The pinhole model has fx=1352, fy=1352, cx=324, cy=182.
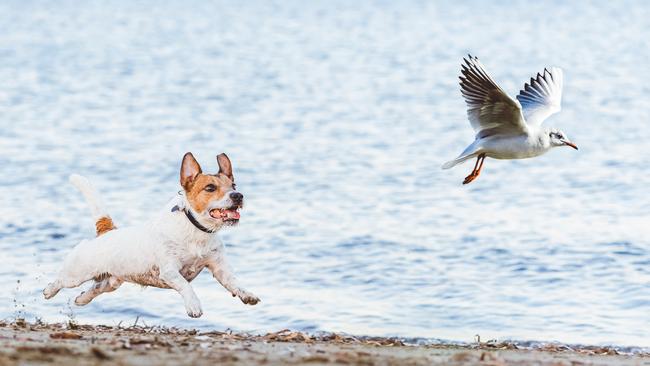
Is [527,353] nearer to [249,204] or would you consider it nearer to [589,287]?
[589,287]

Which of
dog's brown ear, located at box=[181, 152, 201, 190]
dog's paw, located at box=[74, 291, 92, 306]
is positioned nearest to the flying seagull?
dog's brown ear, located at box=[181, 152, 201, 190]

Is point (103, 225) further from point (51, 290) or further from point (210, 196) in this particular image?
point (210, 196)

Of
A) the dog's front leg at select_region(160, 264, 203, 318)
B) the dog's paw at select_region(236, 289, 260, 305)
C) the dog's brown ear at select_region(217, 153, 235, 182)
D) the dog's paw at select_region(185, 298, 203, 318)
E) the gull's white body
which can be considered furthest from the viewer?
the gull's white body

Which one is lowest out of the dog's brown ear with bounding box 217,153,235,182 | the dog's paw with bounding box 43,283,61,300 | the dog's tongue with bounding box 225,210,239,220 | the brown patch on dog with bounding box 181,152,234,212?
the dog's paw with bounding box 43,283,61,300

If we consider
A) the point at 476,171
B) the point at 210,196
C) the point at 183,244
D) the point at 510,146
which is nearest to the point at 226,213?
the point at 210,196

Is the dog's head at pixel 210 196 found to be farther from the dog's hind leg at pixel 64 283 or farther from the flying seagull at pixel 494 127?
Result: the flying seagull at pixel 494 127

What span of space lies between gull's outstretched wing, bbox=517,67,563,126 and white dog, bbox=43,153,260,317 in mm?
3749

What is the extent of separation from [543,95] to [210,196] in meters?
4.26

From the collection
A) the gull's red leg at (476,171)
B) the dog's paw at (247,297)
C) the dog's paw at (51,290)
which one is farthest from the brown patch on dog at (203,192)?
the gull's red leg at (476,171)

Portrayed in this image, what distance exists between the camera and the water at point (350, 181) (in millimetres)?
11195

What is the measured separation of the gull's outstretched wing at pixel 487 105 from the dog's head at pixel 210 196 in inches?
98.4

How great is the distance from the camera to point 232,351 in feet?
23.7

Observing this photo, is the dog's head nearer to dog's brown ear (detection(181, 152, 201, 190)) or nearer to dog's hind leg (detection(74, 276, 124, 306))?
dog's brown ear (detection(181, 152, 201, 190))

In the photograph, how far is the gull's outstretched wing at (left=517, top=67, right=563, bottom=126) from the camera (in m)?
11.7
